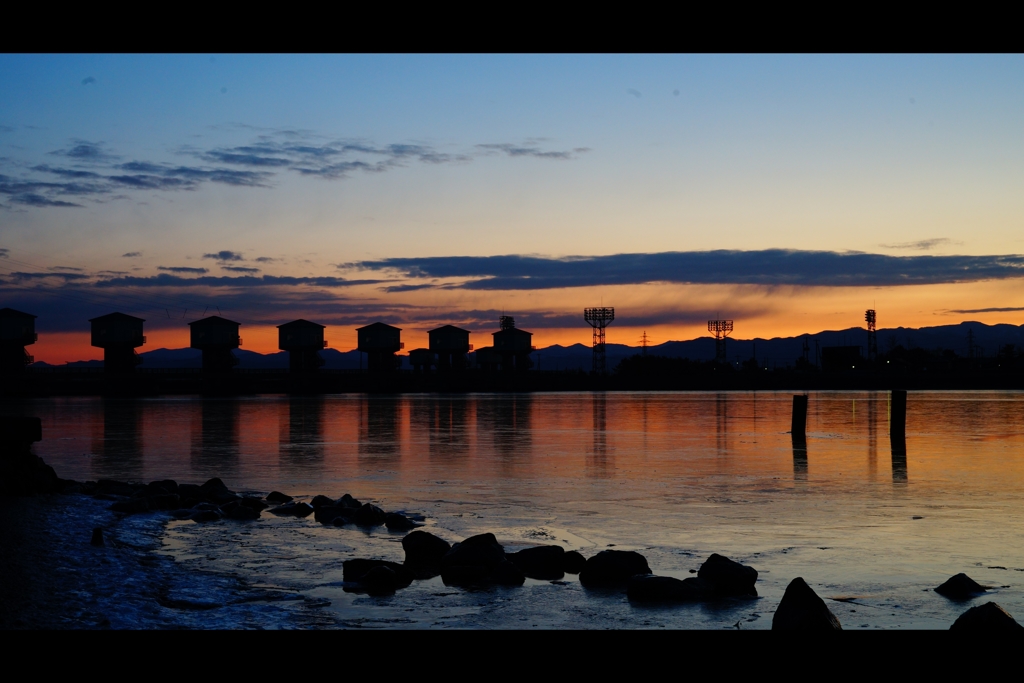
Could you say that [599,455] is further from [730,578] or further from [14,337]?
[14,337]

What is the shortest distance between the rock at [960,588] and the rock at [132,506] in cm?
1305

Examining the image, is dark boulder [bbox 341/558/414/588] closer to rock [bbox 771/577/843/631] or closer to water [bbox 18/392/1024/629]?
water [bbox 18/392/1024/629]

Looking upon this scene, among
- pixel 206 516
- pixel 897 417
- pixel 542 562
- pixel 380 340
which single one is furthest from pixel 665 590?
pixel 380 340

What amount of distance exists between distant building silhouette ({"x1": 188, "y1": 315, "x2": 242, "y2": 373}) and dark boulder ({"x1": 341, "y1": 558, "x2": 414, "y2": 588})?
11940 centimetres

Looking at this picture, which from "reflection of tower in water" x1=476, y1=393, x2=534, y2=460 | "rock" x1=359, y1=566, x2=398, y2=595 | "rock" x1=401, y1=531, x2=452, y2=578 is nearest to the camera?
"rock" x1=359, y1=566, x2=398, y2=595

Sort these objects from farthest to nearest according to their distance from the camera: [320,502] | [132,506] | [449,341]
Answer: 1. [449,341]
2. [320,502]
3. [132,506]

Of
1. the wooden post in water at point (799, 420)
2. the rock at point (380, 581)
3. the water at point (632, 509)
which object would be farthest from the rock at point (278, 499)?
the wooden post in water at point (799, 420)

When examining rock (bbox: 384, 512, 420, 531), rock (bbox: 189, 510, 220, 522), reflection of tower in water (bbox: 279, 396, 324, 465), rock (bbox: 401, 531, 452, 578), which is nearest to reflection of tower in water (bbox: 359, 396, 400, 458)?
reflection of tower in water (bbox: 279, 396, 324, 465)

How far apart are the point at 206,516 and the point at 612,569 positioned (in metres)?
8.39

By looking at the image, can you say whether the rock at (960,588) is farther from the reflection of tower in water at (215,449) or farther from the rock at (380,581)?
the reflection of tower in water at (215,449)

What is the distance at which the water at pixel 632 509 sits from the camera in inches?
369

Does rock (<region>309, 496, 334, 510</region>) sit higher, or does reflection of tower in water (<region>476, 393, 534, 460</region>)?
rock (<region>309, 496, 334, 510</region>)

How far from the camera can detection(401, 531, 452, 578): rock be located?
1138cm

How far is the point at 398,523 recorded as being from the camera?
1446 centimetres
